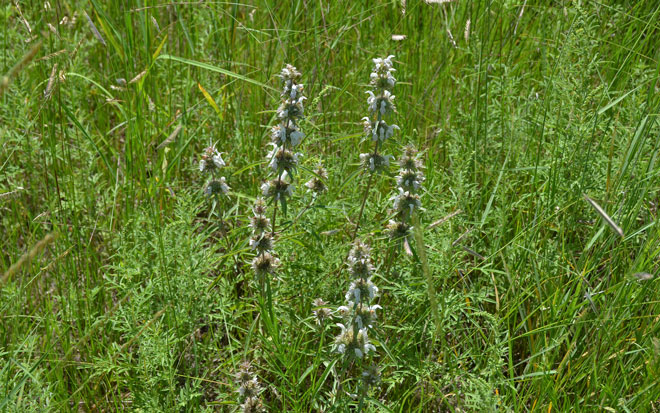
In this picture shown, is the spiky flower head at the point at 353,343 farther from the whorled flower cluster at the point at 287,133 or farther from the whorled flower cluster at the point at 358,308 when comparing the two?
the whorled flower cluster at the point at 287,133

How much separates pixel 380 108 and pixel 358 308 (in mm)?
705

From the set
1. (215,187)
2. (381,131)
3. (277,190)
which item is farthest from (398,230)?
(215,187)

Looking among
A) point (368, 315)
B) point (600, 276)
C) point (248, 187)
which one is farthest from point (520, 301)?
point (248, 187)

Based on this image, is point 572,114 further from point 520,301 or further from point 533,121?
point 520,301

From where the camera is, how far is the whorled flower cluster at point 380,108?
2.12 m

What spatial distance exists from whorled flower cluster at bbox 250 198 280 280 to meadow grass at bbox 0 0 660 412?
0.22 feet

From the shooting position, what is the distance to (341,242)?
8.62 feet

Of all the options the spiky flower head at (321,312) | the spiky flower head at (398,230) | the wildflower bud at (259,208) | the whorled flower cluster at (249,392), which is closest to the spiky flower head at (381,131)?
the spiky flower head at (398,230)

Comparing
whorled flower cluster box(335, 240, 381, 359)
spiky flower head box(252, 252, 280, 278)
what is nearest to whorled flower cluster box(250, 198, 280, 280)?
spiky flower head box(252, 252, 280, 278)

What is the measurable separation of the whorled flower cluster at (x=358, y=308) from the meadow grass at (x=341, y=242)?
0.08 metres

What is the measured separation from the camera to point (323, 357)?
2.12 m

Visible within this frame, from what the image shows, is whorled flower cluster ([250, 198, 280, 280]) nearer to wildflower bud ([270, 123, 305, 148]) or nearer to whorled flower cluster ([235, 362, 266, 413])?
wildflower bud ([270, 123, 305, 148])

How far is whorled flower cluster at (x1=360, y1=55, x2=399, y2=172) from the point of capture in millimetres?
2117

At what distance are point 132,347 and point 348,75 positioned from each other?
173 centimetres
